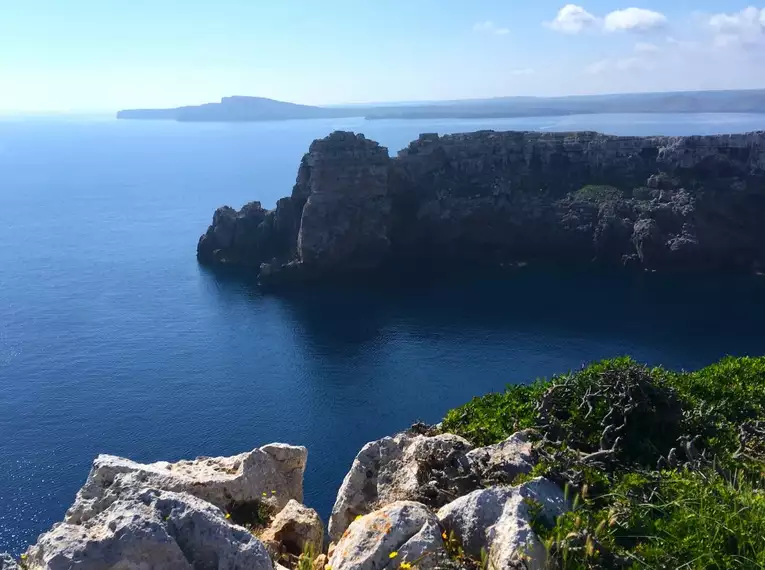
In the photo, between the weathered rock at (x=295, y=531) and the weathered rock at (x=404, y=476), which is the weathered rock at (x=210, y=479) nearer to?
the weathered rock at (x=295, y=531)

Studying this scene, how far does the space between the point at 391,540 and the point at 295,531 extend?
396cm

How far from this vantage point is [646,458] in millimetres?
13109

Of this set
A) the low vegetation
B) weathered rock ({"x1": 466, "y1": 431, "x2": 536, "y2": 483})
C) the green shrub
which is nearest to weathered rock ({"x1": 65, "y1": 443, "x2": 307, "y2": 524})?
the low vegetation

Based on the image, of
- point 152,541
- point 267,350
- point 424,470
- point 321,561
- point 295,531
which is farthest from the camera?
point 267,350

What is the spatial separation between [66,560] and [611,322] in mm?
79058

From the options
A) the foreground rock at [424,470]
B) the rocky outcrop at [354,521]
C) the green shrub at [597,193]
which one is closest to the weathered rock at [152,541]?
the rocky outcrop at [354,521]

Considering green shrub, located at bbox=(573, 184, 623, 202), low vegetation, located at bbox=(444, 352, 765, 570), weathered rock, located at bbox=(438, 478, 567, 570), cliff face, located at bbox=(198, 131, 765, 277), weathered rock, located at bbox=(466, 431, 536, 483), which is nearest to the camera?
low vegetation, located at bbox=(444, 352, 765, 570)

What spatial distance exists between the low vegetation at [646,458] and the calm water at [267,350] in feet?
108

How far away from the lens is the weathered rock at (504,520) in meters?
9.62

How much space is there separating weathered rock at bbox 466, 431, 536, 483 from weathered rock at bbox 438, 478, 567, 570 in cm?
104

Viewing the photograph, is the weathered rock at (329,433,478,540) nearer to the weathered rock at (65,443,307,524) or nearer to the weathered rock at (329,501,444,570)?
the weathered rock at (329,501,444,570)

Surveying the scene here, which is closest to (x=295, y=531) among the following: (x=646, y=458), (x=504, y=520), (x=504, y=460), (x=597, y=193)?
(x=504, y=460)

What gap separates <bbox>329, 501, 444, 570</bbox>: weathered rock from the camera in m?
9.78

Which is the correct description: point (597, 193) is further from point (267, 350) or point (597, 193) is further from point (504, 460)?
point (504, 460)
